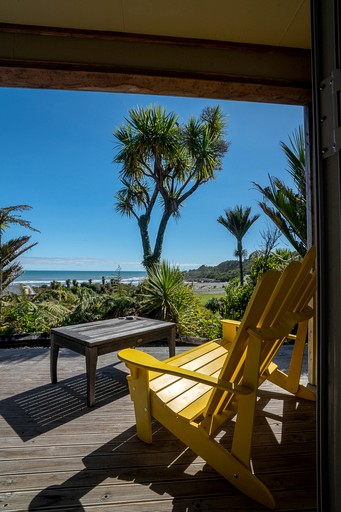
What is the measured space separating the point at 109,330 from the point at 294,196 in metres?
2.86

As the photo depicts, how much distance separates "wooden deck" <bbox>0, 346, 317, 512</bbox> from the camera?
Answer: 1.31 meters

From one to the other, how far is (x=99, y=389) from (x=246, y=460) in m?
1.58

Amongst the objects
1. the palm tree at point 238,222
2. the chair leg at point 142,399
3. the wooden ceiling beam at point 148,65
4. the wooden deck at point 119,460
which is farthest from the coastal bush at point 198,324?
the palm tree at point 238,222

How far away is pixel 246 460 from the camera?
133 cm

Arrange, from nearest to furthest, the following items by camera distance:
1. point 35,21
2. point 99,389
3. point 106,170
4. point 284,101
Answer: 1. point 35,21
2. point 284,101
3. point 99,389
4. point 106,170

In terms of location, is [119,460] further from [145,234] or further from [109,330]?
[145,234]

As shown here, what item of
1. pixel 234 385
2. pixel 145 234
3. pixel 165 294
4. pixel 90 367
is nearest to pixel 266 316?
pixel 234 385

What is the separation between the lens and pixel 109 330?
8.45 ft

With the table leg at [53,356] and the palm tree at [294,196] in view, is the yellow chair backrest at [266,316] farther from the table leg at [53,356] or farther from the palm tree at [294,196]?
the palm tree at [294,196]

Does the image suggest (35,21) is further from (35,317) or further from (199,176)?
(199,176)

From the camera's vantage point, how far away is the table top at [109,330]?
229 centimetres

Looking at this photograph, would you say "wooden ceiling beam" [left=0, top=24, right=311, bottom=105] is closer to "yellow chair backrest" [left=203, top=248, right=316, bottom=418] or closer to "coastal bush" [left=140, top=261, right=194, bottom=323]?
"yellow chair backrest" [left=203, top=248, right=316, bottom=418]

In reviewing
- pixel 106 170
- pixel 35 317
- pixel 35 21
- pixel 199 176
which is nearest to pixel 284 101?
pixel 35 21

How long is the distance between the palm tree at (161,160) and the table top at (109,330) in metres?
4.17
